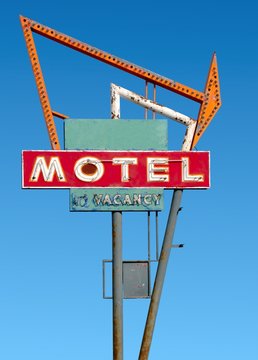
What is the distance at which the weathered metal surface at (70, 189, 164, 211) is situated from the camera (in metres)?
30.8

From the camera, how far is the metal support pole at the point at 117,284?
30.3 meters

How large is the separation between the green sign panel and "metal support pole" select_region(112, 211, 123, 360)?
0.47 metres

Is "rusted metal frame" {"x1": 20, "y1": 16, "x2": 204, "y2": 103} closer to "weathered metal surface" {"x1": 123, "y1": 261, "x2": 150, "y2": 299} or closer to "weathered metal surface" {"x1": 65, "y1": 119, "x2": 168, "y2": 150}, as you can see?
"weathered metal surface" {"x1": 65, "y1": 119, "x2": 168, "y2": 150}

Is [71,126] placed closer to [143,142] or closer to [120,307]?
[143,142]

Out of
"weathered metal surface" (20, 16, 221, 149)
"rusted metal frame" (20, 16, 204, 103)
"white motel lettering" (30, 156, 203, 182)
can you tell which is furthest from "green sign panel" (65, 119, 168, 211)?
"rusted metal frame" (20, 16, 204, 103)

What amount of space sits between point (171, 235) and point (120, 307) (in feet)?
7.88

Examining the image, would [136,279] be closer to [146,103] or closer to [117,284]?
[117,284]

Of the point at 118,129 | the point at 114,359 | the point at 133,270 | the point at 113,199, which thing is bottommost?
the point at 114,359

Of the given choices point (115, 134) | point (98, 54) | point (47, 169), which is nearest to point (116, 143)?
point (115, 134)

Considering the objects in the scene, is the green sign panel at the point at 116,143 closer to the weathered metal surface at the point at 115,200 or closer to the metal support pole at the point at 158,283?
the weathered metal surface at the point at 115,200

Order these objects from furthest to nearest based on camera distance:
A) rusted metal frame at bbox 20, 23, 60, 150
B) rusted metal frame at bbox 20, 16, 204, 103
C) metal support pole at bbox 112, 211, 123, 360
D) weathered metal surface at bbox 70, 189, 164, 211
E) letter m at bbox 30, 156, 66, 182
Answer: rusted metal frame at bbox 20, 16, 204, 103, rusted metal frame at bbox 20, 23, 60, 150, letter m at bbox 30, 156, 66, 182, weathered metal surface at bbox 70, 189, 164, 211, metal support pole at bbox 112, 211, 123, 360

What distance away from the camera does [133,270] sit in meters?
30.9

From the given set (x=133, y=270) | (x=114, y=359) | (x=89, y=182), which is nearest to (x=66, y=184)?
(x=89, y=182)

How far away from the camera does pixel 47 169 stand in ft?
102
